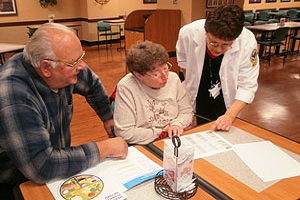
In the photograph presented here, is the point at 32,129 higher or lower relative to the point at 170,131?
higher

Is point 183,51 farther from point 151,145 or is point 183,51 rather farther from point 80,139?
point 80,139

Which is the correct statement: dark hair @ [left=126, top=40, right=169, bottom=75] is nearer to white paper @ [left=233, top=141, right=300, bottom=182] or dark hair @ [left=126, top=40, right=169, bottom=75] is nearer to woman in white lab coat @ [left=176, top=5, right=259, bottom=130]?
woman in white lab coat @ [left=176, top=5, right=259, bottom=130]

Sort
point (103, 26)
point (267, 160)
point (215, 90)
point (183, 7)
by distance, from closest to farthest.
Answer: point (267, 160), point (215, 90), point (183, 7), point (103, 26)

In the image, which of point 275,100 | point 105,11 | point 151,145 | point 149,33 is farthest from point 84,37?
point 151,145

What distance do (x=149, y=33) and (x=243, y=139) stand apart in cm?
361

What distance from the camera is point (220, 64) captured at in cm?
181

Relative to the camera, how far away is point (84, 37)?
9.12 meters

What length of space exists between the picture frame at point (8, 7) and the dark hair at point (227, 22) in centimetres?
785

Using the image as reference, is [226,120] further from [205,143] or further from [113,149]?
[113,149]

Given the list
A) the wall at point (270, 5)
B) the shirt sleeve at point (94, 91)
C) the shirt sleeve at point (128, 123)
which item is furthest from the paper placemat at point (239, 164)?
the wall at point (270, 5)

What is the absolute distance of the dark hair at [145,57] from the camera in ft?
4.92

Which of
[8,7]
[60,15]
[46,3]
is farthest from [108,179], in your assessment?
[60,15]

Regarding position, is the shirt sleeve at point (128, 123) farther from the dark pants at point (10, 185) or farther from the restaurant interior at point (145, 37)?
the restaurant interior at point (145, 37)

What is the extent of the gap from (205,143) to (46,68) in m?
0.83
